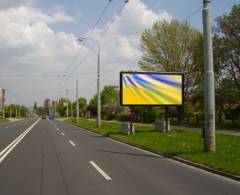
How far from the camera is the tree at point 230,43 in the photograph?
48.3m

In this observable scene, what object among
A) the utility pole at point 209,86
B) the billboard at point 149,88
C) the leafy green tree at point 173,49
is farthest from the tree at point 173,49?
the utility pole at point 209,86

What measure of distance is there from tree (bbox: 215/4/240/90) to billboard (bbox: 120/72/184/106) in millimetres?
15318

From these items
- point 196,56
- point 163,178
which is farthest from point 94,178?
point 196,56

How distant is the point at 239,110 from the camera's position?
177 feet

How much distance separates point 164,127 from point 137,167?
20.7 m

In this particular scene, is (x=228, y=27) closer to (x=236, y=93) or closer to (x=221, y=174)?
(x=236, y=93)

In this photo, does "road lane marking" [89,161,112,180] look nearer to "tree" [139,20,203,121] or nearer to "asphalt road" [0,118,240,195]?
"asphalt road" [0,118,240,195]

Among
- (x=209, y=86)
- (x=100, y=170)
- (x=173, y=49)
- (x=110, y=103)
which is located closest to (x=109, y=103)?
(x=110, y=103)

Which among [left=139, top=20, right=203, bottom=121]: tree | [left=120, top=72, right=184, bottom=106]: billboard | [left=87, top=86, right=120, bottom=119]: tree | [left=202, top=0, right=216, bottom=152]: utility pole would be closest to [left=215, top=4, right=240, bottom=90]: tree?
[left=139, top=20, right=203, bottom=121]: tree

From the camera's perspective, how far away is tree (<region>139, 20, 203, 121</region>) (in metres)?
58.8

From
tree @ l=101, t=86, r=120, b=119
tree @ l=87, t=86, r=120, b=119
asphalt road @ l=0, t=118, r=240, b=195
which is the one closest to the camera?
asphalt road @ l=0, t=118, r=240, b=195

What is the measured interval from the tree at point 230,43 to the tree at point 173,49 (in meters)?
8.37

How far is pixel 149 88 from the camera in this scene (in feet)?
115

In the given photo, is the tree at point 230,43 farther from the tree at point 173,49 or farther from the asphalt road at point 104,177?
the asphalt road at point 104,177
